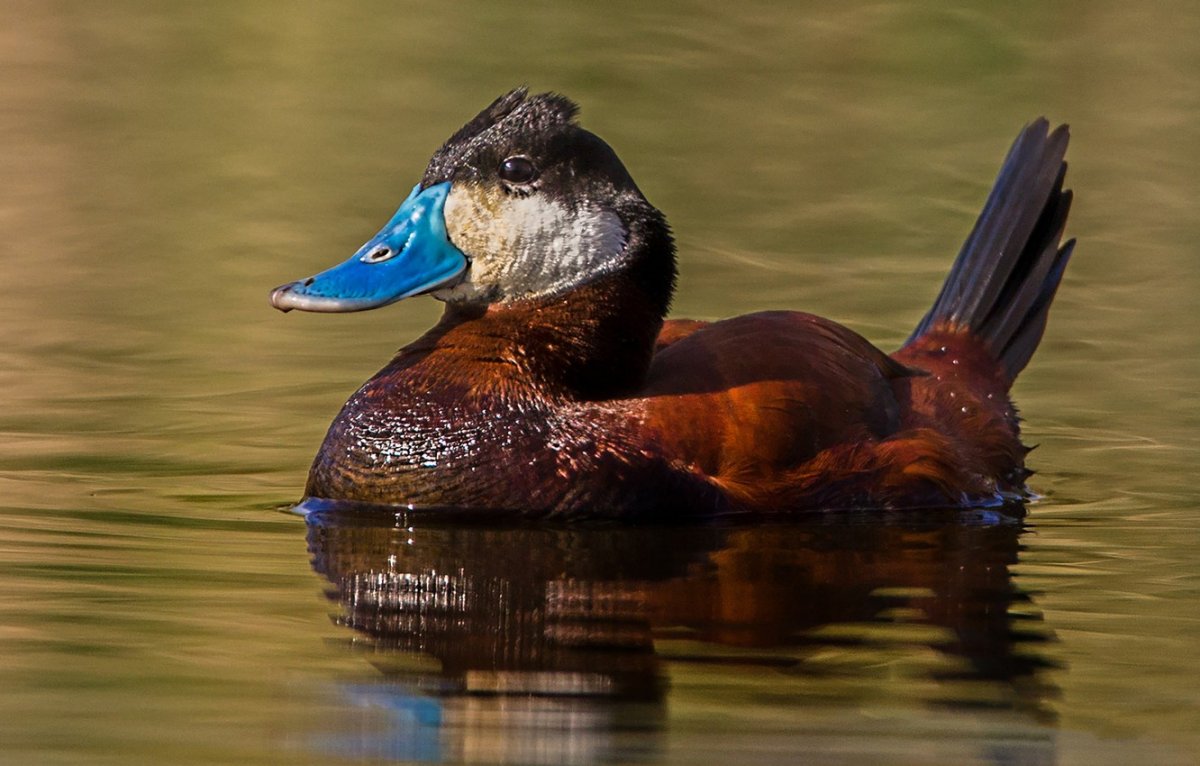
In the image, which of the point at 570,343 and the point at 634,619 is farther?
the point at 570,343

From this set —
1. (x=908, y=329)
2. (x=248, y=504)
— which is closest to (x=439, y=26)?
(x=908, y=329)

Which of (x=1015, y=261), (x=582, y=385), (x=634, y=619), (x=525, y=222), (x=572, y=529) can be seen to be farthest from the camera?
(x=1015, y=261)

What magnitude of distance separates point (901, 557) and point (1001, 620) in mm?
687

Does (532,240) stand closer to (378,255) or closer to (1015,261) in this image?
(378,255)

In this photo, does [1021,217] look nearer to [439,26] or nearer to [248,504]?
[248,504]

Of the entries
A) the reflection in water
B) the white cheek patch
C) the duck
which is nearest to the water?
the reflection in water

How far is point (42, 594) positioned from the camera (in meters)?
4.16

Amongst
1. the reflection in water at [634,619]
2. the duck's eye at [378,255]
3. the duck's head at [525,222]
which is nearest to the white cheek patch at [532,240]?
the duck's head at [525,222]

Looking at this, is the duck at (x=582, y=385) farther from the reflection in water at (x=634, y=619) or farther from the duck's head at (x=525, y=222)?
the reflection in water at (x=634, y=619)

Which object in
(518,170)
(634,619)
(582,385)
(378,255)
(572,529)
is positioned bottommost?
(634,619)

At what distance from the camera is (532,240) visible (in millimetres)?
5434

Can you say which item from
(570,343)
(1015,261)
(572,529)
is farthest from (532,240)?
(1015,261)

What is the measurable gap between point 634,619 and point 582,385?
138cm

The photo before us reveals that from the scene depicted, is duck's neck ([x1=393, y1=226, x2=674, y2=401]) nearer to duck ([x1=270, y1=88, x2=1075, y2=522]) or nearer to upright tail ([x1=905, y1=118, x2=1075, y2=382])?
duck ([x1=270, y1=88, x2=1075, y2=522])
